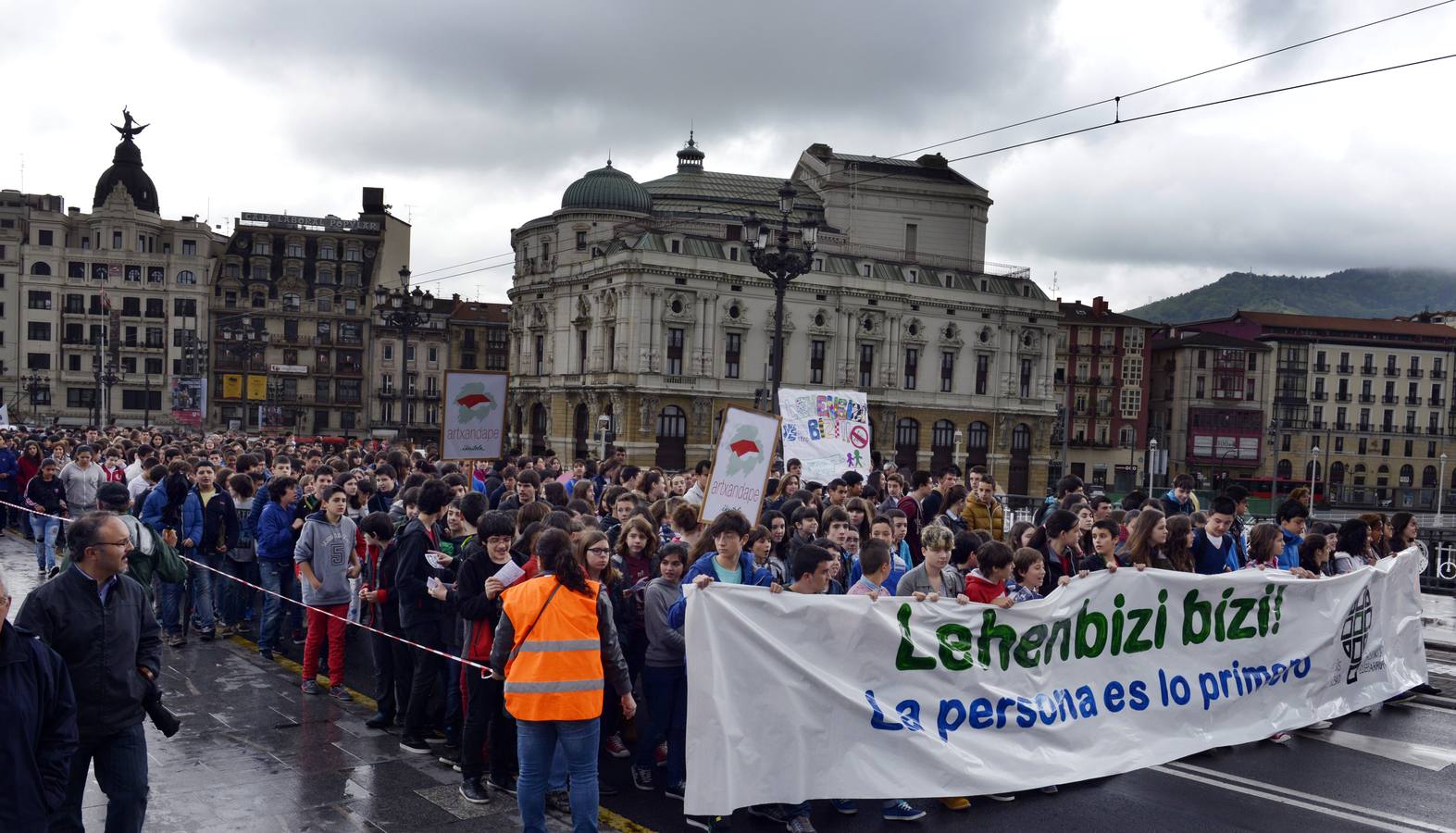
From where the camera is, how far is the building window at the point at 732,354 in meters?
72.2

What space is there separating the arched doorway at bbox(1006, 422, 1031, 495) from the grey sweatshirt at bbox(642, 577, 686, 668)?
7636 centimetres

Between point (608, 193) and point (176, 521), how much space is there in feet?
224

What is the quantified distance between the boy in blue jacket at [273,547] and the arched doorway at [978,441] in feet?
234

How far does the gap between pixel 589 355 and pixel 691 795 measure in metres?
66.7

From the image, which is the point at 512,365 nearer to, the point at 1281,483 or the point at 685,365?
the point at 685,365

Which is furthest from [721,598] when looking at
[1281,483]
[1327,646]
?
[1281,483]

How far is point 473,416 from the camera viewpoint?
1270 cm

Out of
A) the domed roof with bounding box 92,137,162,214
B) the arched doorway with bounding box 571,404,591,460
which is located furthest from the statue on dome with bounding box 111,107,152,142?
the arched doorway with bounding box 571,404,591,460

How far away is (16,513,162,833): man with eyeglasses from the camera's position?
5.26 metres

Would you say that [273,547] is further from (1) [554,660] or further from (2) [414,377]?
(2) [414,377]

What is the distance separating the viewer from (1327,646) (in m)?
9.93

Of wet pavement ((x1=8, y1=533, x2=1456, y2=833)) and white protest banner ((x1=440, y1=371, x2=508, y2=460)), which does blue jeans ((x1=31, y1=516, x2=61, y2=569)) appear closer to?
white protest banner ((x1=440, y1=371, x2=508, y2=460))

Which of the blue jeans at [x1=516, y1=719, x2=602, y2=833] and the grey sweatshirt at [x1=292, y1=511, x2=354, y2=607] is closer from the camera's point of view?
the blue jeans at [x1=516, y1=719, x2=602, y2=833]

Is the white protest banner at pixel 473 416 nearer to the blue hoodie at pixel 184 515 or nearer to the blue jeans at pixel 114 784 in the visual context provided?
the blue hoodie at pixel 184 515
